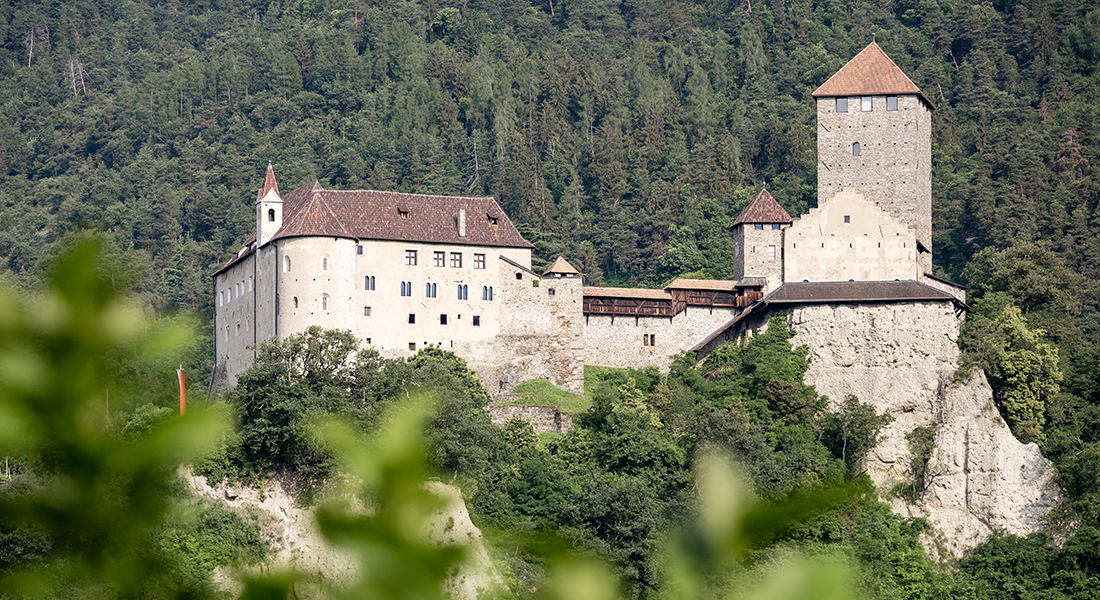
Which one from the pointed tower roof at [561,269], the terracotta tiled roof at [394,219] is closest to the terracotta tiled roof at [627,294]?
the pointed tower roof at [561,269]

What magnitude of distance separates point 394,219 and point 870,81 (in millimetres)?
19106

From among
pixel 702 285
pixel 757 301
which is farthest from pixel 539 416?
pixel 757 301

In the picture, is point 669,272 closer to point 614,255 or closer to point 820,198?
point 614,255

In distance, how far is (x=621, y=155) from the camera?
10369 centimetres

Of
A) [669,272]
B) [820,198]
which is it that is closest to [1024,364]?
[820,198]

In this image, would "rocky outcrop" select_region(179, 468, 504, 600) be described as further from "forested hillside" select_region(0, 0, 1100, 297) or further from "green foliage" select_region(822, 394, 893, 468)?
"forested hillside" select_region(0, 0, 1100, 297)

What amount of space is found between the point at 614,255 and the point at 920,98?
130 ft

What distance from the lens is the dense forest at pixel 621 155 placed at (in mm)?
49062

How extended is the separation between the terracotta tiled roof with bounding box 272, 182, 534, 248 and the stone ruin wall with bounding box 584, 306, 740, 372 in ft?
13.6

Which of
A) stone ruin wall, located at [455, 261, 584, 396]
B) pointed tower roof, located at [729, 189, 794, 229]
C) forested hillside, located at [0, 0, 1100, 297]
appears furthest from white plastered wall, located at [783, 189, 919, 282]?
forested hillside, located at [0, 0, 1100, 297]

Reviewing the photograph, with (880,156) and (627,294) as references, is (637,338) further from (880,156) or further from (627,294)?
(880,156)

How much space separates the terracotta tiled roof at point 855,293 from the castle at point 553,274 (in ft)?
0.24

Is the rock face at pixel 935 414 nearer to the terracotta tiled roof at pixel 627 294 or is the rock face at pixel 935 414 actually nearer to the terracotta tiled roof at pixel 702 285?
the terracotta tiled roof at pixel 702 285

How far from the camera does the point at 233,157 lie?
4296 inches
